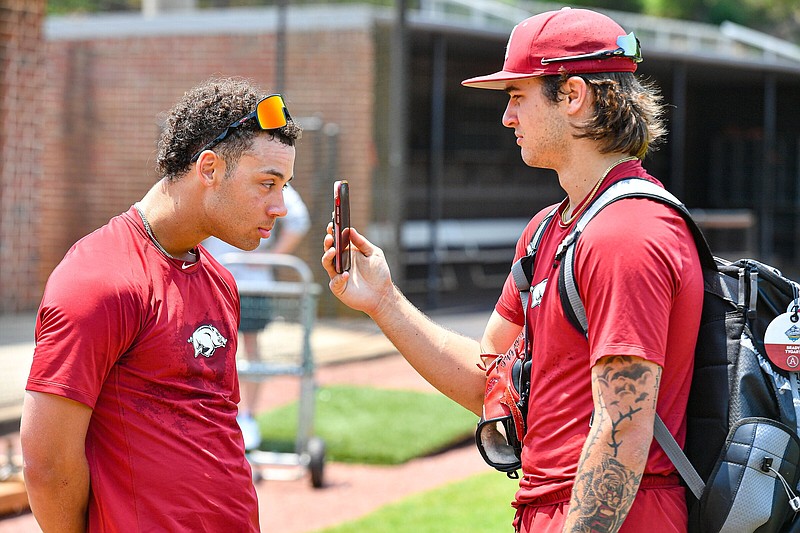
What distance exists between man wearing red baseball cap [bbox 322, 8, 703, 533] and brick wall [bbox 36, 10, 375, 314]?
10.4 meters

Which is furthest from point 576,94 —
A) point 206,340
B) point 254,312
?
point 254,312

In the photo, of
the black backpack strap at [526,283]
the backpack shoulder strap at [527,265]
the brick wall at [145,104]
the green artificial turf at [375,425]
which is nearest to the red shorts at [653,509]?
the black backpack strap at [526,283]

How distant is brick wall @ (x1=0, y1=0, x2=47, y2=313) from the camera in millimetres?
10766

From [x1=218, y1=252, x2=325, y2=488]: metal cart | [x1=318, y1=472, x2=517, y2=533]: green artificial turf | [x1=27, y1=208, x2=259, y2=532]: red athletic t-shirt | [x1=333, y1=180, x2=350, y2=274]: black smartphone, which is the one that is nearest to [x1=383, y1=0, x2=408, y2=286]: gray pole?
[x1=218, y1=252, x2=325, y2=488]: metal cart

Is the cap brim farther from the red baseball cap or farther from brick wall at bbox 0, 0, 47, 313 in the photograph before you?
brick wall at bbox 0, 0, 47, 313

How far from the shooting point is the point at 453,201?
64.7ft

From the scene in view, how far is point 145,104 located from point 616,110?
489 inches

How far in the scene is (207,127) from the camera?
258cm

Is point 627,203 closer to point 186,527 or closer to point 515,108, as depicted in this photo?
point 515,108

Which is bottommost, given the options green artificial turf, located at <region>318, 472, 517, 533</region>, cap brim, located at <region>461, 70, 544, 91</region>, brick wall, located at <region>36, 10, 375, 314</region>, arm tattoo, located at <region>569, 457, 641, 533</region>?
green artificial turf, located at <region>318, 472, 517, 533</region>

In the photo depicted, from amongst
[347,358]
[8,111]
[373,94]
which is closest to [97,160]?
[8,111]

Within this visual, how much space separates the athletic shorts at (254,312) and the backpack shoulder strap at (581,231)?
481 cm

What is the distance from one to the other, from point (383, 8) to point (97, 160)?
4.66 metres

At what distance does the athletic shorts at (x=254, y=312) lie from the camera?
688cm
